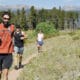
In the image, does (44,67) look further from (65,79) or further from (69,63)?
(65,79)

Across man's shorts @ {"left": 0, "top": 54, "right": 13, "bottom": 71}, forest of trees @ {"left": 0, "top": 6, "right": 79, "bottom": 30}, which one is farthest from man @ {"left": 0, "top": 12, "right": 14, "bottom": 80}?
forest of trees @ {"left": 0, "top": 6, "right": 79, "bottom": 30}

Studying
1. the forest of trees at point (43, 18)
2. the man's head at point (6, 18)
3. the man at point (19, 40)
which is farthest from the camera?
the forest of trees at point (43, 18)

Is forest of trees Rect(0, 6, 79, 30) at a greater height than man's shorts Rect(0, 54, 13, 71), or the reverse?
man's shorts Rect(0, 54, 13, 71)

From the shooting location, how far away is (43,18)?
127 m

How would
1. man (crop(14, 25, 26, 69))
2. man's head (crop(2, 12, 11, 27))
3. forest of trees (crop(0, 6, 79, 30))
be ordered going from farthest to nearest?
forest of trees (crop(0, 6, 79, 30)) → man (crop(14, 25, 26, 69)) → man's head (crop(2, 12, 11, 27))

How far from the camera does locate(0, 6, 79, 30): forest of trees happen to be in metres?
115

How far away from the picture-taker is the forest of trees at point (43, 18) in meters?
115

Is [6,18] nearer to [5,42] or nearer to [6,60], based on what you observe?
[5,42]

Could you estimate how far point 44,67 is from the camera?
1494 cm

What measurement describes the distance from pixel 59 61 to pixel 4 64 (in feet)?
23.0

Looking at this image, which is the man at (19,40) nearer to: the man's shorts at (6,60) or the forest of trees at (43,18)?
the man's shorts at (6,60)

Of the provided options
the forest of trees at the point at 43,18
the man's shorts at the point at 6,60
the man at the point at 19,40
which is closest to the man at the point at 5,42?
the man's shorts at the point at 6,60

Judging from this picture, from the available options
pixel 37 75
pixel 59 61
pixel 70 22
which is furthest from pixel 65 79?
pixel 70 22

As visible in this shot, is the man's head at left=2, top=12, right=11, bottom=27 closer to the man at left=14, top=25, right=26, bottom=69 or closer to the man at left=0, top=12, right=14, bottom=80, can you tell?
the man at left=0, top=12, right=14, bottom=80
